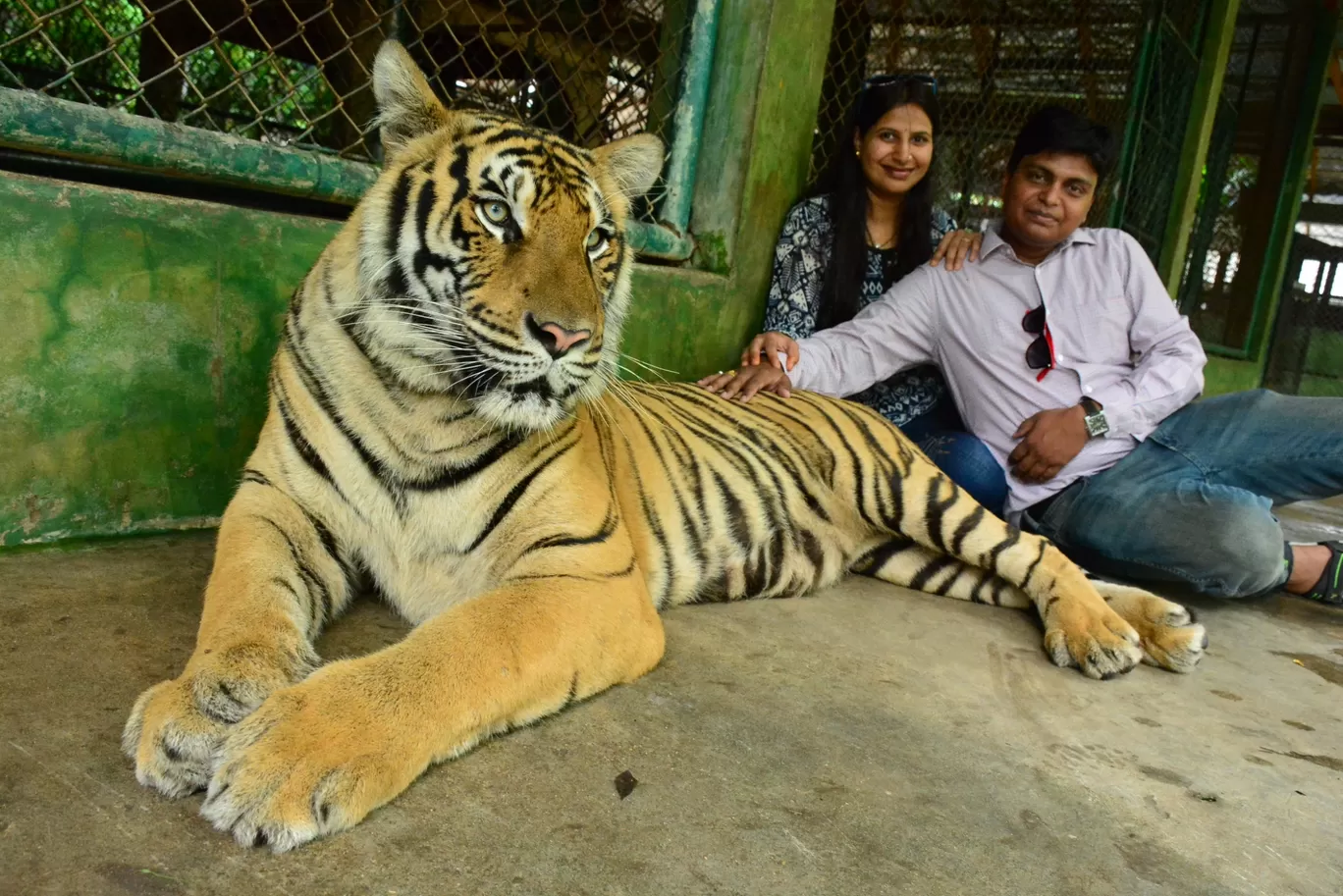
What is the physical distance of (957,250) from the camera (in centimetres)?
338

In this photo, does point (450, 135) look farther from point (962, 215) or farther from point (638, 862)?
point (962, 215)

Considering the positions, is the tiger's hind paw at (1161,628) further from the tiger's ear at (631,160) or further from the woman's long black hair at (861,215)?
the tiger's ear at (631,160)

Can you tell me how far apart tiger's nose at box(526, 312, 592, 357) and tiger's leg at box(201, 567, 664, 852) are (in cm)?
43

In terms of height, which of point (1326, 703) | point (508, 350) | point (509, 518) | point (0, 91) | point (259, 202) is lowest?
point (1326, 703)

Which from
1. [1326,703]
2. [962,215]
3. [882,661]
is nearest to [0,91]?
[882,661]

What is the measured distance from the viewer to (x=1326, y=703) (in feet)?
7.61

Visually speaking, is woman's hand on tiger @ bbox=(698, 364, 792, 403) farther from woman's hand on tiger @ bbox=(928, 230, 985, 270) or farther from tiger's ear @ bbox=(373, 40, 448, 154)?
tiger's ear @ bbox=(373, 40, 448, 154)

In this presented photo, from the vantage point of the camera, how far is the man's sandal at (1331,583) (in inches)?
130

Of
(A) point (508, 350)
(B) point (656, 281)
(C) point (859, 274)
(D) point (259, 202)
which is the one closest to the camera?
(A) point (508, 350)

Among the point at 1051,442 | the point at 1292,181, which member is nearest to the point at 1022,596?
the point at 1051,442

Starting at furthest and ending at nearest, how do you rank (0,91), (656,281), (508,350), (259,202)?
(656,281)
(259,202)
(0,91)
(508,350)

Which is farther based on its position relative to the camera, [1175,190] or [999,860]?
[1175,190]

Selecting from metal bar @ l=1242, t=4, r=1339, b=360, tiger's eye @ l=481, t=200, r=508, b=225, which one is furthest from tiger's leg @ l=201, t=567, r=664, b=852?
metal bar @ l=1242, t=4, r=1339, b=360

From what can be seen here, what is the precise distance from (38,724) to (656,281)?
2.23 meters
